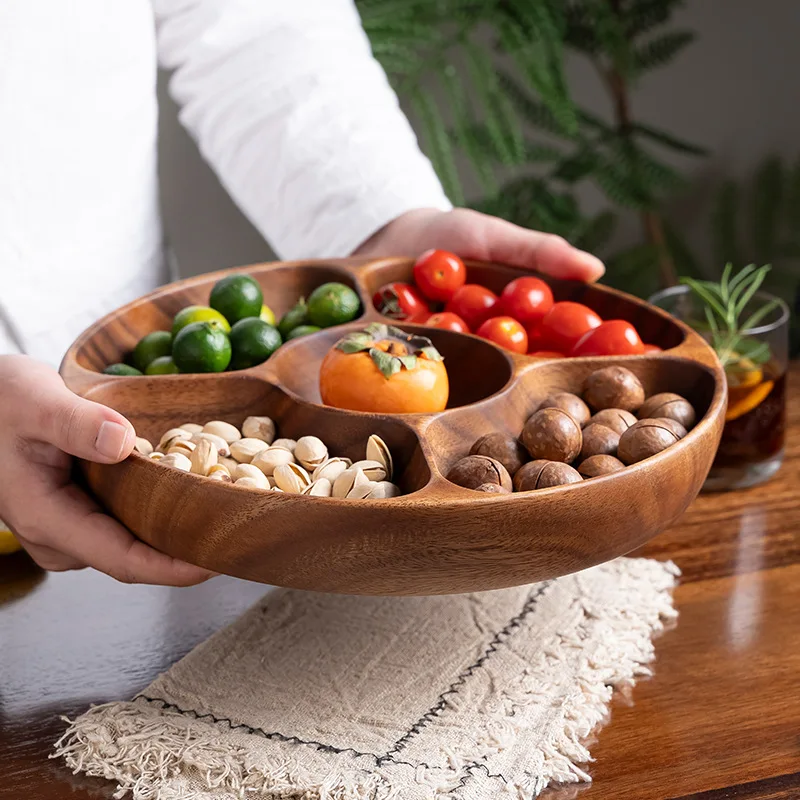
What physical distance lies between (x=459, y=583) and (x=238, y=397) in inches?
14.2

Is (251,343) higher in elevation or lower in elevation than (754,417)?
higher

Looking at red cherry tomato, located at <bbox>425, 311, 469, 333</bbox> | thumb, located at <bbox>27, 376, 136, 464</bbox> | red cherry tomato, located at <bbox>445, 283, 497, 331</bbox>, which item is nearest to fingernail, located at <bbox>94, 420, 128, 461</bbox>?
thumb, located at <bbox>27, 376, 136, 464</bbox>

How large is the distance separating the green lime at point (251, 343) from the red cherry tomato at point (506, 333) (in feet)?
0.83

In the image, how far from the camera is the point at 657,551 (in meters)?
1.17

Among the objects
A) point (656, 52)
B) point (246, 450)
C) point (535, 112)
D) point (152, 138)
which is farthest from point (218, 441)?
point (656, 52)

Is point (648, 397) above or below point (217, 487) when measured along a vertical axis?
below

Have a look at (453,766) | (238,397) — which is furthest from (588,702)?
(238,397)

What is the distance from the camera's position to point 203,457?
3.12 ft

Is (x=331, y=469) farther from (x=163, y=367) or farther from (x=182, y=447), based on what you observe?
(x=163, y=367)

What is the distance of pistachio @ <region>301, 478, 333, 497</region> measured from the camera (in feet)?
3.04

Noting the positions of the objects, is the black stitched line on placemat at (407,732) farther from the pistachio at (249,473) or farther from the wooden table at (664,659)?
the pistachio at (249,473)

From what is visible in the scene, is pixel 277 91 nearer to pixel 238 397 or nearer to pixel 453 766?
pixel 238 397

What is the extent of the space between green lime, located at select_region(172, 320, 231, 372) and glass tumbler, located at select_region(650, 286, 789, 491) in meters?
0.63

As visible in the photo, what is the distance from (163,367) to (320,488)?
31 centimetres
